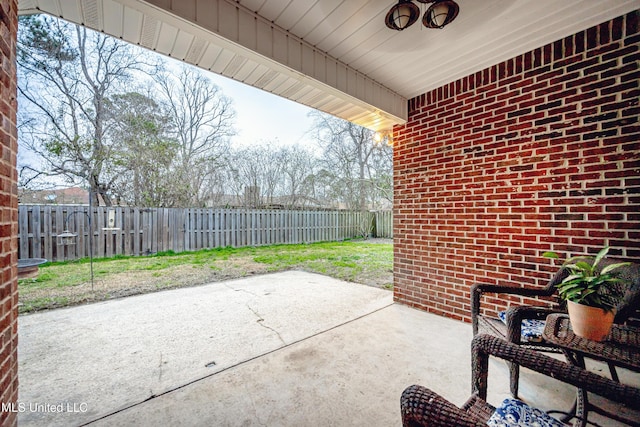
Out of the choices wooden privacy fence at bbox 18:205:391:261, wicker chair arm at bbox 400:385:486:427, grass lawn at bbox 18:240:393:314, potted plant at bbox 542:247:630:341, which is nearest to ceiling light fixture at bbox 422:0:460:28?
potted plant at bbox 542:247:630:341

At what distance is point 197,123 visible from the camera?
356 inches

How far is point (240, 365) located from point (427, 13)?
292 centimetres

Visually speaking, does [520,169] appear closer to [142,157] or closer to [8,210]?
[8,210]

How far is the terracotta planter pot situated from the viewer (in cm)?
126

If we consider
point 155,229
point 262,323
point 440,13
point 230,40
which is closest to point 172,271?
point 155,229

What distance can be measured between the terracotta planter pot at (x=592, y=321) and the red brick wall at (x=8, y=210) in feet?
8.74

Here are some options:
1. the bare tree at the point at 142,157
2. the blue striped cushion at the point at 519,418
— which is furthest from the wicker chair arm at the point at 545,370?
the bare tree at the point at 142,157

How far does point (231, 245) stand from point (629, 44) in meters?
8.38

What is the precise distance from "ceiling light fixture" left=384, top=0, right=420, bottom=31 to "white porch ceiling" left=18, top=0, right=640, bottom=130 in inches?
5.9

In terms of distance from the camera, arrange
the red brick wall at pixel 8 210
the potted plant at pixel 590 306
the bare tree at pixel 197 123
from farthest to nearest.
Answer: the bare tree at pixel 197 123
the potted plant at pixel 590 306
the red brick wall at pixel 8 210

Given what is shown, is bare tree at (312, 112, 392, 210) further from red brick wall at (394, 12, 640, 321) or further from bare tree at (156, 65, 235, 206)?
red brick wall at (394, 12, 640, 321)

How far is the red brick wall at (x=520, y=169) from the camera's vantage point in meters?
1.93

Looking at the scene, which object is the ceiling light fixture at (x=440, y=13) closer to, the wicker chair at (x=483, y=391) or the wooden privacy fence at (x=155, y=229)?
the wicker chair at (x=483, y=391)

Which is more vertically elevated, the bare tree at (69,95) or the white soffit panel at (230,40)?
the bare tree at (69,95)
